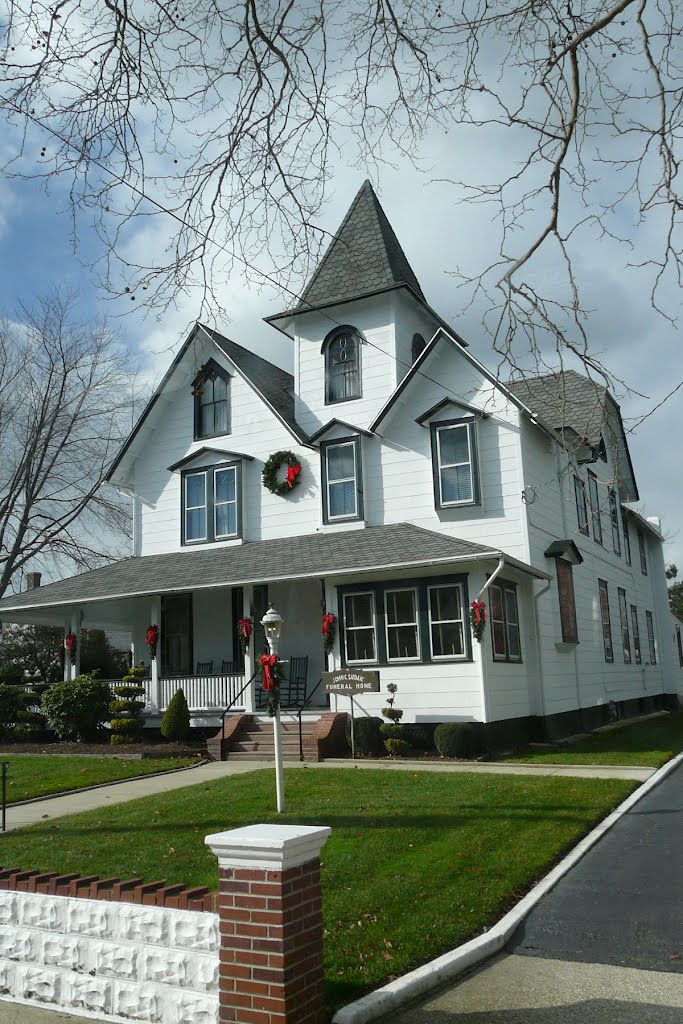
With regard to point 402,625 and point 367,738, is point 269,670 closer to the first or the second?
point 367,738

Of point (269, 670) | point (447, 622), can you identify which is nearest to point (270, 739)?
point (447, 622)

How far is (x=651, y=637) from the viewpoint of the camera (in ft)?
108

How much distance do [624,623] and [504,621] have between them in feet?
35.3

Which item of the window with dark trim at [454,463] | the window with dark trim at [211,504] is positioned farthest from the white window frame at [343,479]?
the window with dark trim at [211,504]

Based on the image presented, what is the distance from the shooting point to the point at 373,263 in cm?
2312

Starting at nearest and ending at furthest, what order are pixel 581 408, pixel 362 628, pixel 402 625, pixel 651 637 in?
pixel 402 625, pixel 362 628, pixel 581 408, pixel 651 637

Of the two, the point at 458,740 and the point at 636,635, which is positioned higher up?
the point at 636,635

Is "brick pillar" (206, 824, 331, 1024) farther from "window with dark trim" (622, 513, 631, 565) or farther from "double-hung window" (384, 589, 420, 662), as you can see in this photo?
"window with dark trim" (622, 513, 631, 565)

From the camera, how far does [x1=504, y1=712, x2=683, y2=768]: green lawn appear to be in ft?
52.9

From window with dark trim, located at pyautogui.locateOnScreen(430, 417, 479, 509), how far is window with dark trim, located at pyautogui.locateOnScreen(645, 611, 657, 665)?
15.5 meters

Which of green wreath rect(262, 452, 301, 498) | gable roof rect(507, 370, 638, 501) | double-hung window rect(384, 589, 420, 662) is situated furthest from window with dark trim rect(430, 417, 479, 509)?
green wreath rect(262, 452, 301, 498)

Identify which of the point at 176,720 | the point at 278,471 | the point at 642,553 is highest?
the point at 278,471

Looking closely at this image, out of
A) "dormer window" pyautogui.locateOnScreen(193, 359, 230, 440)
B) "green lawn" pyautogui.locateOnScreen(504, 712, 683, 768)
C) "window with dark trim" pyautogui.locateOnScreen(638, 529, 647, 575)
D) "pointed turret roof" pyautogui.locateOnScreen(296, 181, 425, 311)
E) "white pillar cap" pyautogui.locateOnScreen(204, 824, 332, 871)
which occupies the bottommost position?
"green lawn" pyautogui.locateOnScreen(504, 712, 683, 768)

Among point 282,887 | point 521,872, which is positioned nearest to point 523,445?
point 521,872
